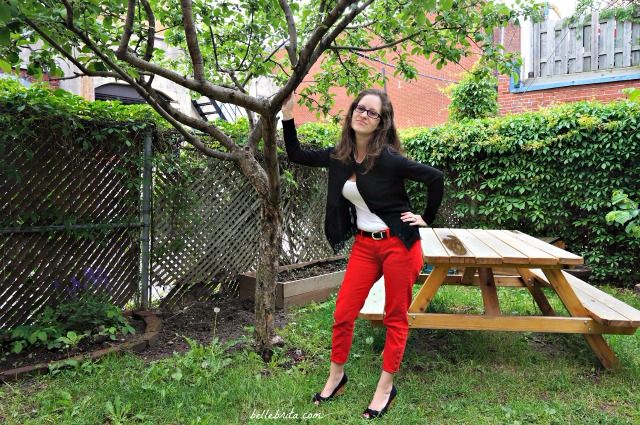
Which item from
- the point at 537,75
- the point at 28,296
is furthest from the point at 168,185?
the point at 537,75

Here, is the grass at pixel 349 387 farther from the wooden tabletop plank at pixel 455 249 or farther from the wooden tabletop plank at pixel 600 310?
the wooden tabletop plank at pixel 455 249

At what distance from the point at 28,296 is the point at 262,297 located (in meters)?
1.97

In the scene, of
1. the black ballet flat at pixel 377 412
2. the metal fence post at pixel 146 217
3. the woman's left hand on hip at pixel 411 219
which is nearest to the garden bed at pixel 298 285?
the metal fence post at pixel 146 217

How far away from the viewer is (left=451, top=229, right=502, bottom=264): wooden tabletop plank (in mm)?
3022

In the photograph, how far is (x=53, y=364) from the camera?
10.3 ft

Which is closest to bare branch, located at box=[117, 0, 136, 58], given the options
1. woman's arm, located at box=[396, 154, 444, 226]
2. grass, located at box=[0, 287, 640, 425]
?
woman's arm, located at box=[396, 154, 444, 226]

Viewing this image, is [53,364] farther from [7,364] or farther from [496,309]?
[496,309]

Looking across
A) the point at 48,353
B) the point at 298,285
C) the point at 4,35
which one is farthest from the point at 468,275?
the point at 4,35

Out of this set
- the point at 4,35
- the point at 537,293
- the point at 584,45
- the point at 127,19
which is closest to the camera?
the point at 4,35

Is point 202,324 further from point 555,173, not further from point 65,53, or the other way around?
point 555,173

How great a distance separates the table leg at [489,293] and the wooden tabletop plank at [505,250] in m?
0.24

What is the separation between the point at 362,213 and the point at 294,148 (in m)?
0.62

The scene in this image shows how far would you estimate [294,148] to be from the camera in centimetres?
293

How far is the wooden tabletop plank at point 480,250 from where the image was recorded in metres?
3.02
